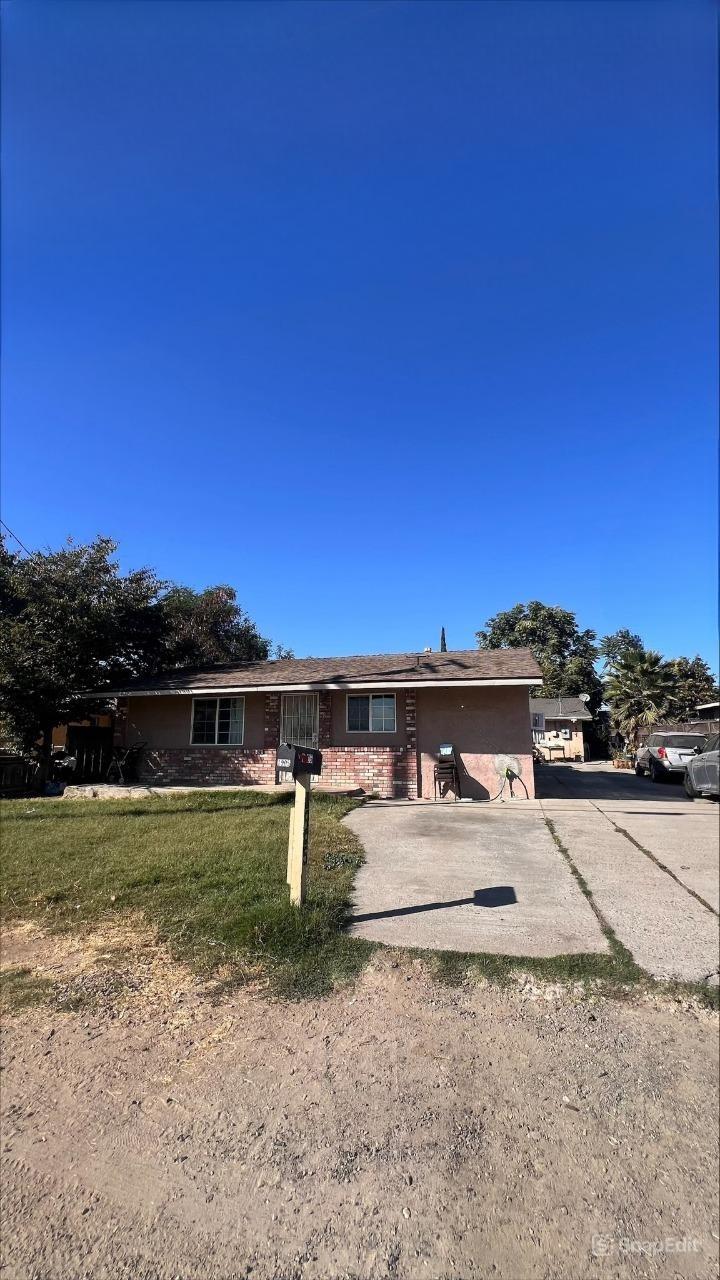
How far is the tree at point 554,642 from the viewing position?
44.1 metres

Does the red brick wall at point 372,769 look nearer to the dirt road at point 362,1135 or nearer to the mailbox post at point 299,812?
the mailbox post at point 299,812

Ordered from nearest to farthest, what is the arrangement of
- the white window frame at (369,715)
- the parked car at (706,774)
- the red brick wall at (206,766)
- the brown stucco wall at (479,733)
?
the parked car at (706,774), the brown stucco wall at (479,733), the white window frame at (369,715), the red brick wall at (206,766)

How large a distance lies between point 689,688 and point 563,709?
7.33m

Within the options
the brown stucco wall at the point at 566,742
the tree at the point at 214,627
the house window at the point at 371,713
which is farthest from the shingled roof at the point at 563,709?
the house window at the point at 371,713

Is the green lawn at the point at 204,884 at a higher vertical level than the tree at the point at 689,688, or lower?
lower

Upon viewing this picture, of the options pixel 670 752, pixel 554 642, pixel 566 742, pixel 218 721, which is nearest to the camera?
pixel 670 752

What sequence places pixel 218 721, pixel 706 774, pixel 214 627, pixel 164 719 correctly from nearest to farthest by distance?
pixel 706 774, pixel 218 721, pixel 164 719, pixel 214 627

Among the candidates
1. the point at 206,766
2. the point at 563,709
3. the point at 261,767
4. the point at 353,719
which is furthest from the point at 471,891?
the point at 563,709

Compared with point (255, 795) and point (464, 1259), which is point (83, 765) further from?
point (464, 1259)

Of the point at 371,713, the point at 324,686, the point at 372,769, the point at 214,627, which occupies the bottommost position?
the point at 372,769

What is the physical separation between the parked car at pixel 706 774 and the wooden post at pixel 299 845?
5.89m

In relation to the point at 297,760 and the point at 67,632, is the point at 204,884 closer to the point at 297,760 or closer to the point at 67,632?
the point at 297,760

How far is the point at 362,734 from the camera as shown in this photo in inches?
550

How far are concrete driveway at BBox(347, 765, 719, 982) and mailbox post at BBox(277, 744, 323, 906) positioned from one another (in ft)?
1.78
